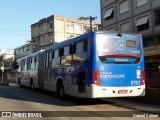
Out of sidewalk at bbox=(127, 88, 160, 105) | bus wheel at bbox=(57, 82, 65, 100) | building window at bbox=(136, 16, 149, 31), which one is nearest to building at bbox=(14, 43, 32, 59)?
building window at bbox=(136, 16, 149, 31)

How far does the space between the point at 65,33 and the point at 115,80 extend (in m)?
72.5

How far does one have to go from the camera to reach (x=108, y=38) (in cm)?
1416

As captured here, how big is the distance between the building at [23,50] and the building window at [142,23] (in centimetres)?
6022

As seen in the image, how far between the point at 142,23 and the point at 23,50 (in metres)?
69.9

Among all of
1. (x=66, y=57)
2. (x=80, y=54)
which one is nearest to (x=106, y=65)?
(x=80, y=54)

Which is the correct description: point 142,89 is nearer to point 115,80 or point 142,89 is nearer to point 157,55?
point 115,80

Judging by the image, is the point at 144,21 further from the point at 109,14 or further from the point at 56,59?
the point at 56,59

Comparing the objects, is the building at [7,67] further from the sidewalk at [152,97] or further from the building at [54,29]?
the sidewalk at [152,97]

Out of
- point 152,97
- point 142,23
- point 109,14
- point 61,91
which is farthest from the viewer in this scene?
point 109,14

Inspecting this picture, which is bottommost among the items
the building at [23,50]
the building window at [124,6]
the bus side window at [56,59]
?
the bus side window at [56,59]

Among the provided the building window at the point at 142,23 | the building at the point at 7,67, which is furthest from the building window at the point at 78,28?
the building window at the point at 142,23

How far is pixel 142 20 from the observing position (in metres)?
37.0

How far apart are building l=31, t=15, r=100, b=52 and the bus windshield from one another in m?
67.9

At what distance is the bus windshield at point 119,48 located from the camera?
1400 cm
